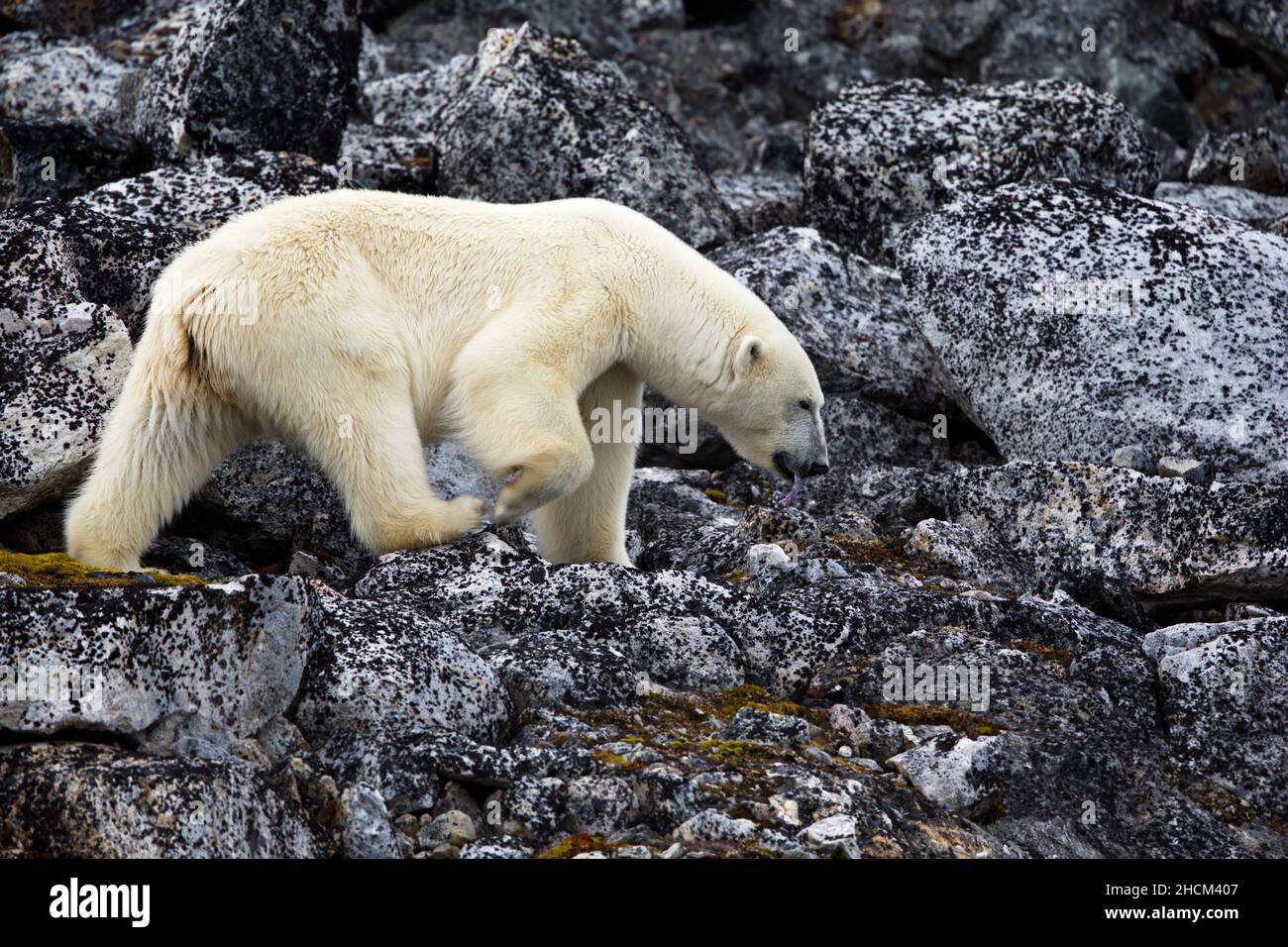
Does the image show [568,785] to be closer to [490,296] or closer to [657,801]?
[657,801]

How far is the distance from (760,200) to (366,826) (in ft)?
29.2

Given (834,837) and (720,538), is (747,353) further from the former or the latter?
(834,837)

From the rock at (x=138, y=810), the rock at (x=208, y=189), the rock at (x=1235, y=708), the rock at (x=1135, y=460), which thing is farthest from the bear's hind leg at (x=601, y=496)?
the rock at (x=138, y=810)

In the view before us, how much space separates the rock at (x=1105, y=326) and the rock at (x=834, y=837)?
460cm

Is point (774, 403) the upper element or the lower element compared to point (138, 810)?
upper

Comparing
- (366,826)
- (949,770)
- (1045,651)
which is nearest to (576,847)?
(366,826)

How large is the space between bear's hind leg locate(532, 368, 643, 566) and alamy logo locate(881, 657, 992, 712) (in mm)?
1995

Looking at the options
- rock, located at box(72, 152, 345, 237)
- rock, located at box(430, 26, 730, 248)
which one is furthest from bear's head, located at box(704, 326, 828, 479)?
rock, located at box(72, 152, 345, 237)

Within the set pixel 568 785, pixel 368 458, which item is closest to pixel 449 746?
pixel 568 785

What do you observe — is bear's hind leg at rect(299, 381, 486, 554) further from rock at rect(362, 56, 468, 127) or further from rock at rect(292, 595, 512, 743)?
rock at rect(362, 56, 468, 127)

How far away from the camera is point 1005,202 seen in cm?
954

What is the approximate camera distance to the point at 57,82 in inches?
505

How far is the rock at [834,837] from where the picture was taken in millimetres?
4746

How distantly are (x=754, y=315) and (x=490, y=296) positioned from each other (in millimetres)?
1390
